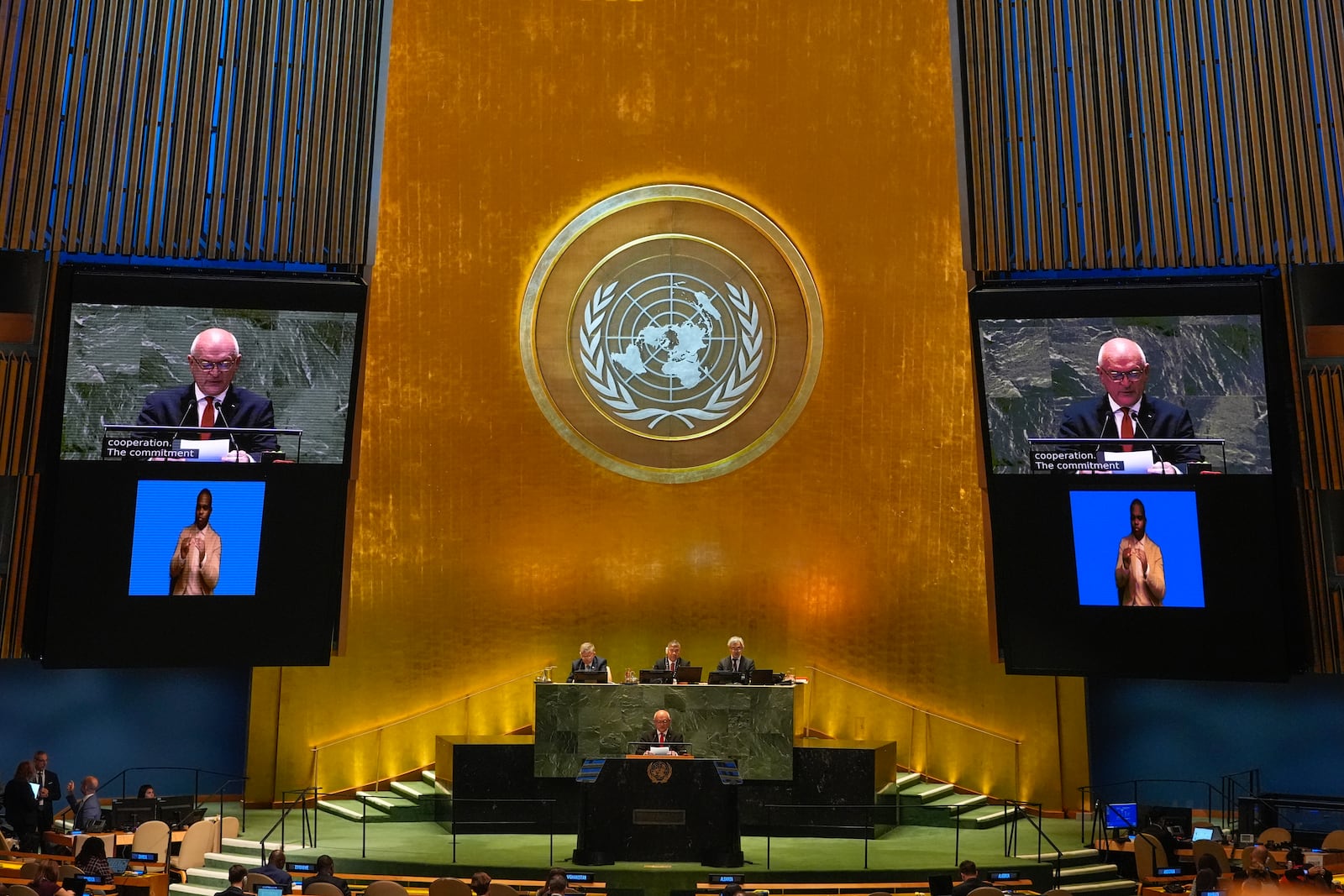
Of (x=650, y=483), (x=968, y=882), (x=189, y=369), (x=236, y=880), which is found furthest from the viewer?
(x=650, y=483)

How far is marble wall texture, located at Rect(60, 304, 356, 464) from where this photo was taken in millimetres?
12680

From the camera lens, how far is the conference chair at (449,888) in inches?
365

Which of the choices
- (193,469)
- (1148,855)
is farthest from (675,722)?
(193,469)

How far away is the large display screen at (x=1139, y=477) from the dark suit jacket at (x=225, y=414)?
254 inches

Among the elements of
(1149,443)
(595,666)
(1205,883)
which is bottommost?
(1205,883)

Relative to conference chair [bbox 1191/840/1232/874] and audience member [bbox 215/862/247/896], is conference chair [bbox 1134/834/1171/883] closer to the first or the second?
conference chair [bbox 1191/840/1232/874]

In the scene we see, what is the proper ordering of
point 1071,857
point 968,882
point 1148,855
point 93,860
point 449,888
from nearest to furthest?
point 449,888
point 968,882
point 93,860
point 1148,855
point 1071,857

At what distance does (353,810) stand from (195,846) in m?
2.38

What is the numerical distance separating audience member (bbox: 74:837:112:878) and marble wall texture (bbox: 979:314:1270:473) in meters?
7.93

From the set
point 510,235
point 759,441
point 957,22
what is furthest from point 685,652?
point 957,22

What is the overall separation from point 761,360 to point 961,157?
9.90 ft

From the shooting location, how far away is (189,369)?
12.7 metres

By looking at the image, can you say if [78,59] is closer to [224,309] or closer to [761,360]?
[224,309]

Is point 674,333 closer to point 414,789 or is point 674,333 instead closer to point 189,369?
point 189,369
